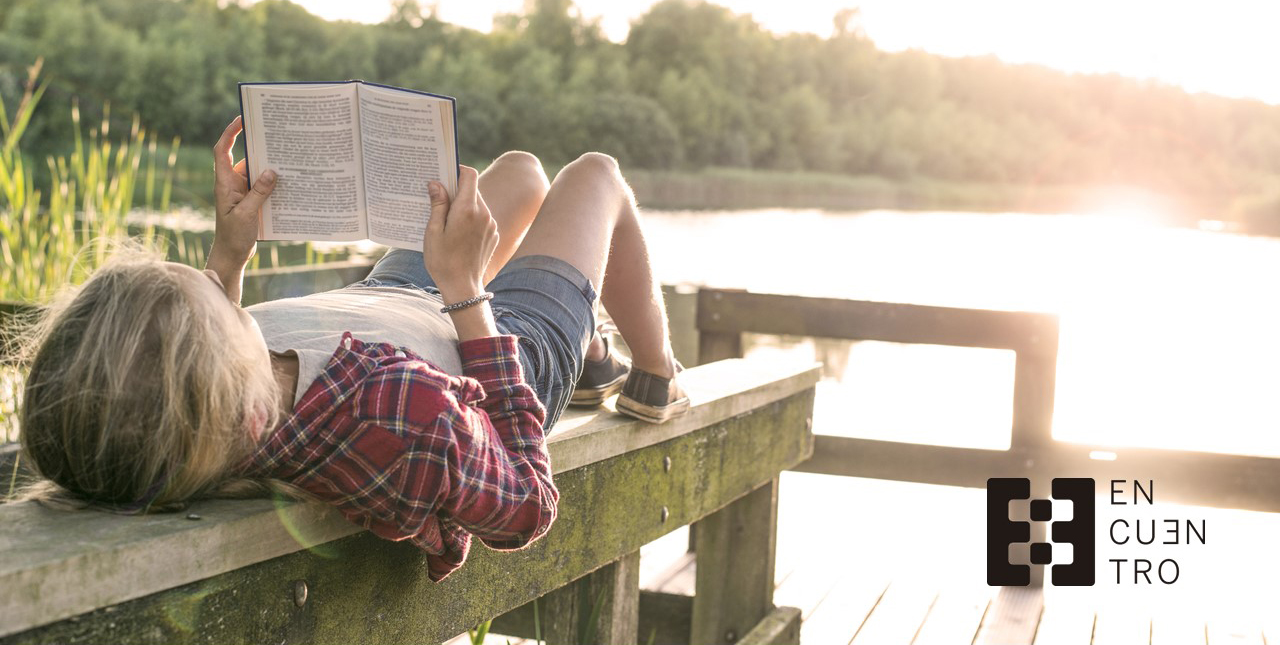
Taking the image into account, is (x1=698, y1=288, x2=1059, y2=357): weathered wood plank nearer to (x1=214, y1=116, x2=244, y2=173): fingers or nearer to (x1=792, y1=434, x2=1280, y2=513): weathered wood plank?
(x1=792, y1=434, x2=1280, y2=513): weathered wood plank

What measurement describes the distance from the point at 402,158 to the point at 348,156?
77 millimetres

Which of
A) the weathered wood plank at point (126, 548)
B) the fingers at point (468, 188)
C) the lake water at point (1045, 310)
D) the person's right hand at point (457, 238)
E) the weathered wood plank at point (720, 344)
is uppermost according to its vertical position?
the fingers at point (468, 188)

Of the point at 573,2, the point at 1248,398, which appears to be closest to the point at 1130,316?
the point at 1248,398

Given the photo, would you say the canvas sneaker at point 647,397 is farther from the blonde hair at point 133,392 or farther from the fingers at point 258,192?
the blonde hair at point 133,392

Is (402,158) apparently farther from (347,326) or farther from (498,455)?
(498,455)

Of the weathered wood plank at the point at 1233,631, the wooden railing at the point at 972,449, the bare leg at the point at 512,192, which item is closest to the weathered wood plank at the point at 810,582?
the wooden railing at the point at 972,449

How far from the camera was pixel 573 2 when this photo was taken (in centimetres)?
4834

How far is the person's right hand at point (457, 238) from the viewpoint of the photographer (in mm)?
1646

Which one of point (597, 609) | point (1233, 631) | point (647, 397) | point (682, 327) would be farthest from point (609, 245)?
point (682, 327)

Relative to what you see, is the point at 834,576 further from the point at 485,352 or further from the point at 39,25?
the point at 39,25

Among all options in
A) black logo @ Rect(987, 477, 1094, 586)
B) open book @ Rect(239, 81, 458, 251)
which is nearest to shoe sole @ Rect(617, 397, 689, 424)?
open book @ Rect(239, 81, 458, 251)

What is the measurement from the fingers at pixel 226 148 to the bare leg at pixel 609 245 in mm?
545

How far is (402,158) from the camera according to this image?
64.4 inches

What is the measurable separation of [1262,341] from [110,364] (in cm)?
1345
